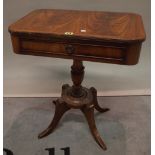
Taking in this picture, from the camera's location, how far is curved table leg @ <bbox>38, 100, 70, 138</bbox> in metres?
1.24

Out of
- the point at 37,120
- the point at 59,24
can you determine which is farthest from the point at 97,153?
the point at 59,24

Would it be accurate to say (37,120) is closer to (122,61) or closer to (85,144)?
(85,144)

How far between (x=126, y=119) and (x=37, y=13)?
791 millimetres

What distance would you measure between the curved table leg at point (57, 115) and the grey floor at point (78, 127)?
0.10ft

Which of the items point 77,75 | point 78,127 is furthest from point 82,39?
point 78,127

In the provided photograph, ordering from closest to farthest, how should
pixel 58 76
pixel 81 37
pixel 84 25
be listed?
pixel 81 37, pixel 84 25, pixel 58 76

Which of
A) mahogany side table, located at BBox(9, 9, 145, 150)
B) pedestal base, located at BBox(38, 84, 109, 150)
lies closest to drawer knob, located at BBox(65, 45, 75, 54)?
mahogany side table, located at BBox(9, 9, 145, 150)

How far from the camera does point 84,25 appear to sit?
3.19ft

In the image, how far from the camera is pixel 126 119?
4.60 ft

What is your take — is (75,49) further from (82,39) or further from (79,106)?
(79,106)

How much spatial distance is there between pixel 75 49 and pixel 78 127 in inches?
23.8

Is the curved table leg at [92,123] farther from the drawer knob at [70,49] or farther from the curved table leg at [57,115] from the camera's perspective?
the drawer knob at [70,49]

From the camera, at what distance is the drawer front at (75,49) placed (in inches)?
33.9

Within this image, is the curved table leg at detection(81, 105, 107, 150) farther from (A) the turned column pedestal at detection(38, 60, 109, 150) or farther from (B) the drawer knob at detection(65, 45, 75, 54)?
(B) the drawer knob at detection(65, 45, 75, 54)
